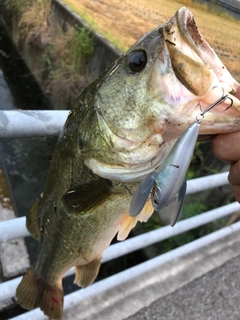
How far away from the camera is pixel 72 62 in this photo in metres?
6.92

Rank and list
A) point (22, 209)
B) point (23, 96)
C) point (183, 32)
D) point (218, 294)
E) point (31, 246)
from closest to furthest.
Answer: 1. point (183, 32)
2. point (218, 294)
3. point (31, 246)
4. point (22, 209)
5. point (23, 96)

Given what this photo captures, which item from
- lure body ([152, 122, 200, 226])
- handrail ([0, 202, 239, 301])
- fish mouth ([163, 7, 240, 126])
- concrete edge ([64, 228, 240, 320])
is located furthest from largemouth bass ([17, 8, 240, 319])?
concrete edge ([64, 228, 240, 320])

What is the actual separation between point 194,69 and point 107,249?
1392mm

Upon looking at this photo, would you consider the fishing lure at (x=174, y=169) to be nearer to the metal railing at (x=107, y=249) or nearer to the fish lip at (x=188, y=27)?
the fish lip at (x=188, y=27)

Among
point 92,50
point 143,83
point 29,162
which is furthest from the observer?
point 92,50

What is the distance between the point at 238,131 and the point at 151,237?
1.38m

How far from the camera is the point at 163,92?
961mm

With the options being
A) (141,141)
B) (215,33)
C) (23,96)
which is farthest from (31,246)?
(215,33)

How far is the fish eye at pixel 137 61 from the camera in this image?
3.37 feet

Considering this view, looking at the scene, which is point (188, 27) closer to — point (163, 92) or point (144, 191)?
point (163, 92)

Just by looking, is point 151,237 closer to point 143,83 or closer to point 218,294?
point 218,294

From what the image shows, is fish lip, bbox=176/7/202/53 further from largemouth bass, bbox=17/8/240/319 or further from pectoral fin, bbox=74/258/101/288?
pectoral fin, bbox=74/258/101/288

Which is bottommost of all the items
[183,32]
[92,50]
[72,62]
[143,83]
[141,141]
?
[72,62]

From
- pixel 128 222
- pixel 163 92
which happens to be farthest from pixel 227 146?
pixel 128 222
